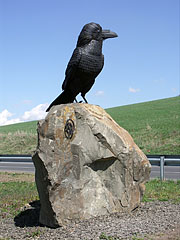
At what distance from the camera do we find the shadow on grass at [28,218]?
6.95 m

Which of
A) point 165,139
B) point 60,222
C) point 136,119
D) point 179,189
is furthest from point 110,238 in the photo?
point 136,119

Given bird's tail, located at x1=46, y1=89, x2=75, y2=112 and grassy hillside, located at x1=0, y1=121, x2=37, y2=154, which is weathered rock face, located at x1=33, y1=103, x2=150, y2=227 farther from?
grassy hillside, located at x1=0, y1=121, x2=37, y2=154

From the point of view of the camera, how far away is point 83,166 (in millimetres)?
6398

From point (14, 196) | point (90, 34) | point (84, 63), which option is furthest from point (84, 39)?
point (14, 196)

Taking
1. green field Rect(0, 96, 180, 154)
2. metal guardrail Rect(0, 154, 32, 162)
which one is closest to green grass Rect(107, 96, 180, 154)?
green field Rect(0, 96, 180, 154)

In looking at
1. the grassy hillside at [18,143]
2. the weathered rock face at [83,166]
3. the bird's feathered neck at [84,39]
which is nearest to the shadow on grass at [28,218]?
the weathered rock face at [83,166]

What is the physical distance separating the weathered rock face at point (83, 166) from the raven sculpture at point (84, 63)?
613mm

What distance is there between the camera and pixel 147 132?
2705 cm

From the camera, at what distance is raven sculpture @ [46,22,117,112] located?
6965mm

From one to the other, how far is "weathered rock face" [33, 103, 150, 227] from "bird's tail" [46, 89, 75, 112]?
65 centimetres

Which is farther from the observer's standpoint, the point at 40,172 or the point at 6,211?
the point at 6,211

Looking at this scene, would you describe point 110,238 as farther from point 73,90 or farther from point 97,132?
point 73,90

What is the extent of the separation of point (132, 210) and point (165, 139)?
17908 millimetres

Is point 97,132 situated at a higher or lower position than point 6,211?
higher
